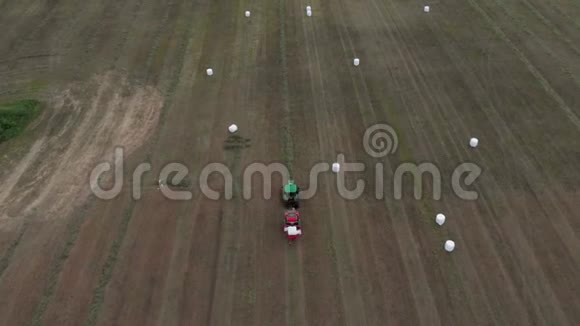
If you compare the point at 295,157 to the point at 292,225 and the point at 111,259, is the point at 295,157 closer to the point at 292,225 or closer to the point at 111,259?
the point at 292,225

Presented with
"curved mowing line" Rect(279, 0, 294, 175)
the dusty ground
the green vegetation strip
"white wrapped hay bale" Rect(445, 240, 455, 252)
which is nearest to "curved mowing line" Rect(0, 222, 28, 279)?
the dusty ground

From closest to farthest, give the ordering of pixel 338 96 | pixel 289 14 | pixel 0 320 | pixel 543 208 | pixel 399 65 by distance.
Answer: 1. pixel 0 320
2. pixel 543 208
3. pixel 338 96
4. pixel 399 65
5. pixel 289 14

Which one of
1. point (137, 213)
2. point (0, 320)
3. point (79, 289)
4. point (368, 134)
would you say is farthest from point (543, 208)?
point (0, 320)

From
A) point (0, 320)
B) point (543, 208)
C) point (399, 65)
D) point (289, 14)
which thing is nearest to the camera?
point (0, 320)

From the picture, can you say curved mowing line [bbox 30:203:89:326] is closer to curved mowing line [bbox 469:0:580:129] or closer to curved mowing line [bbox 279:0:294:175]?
curved mowing line [bbox 279:0:294:175]

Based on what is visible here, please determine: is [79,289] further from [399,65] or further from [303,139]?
[399,65]

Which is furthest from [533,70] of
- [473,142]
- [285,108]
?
[285,108]
